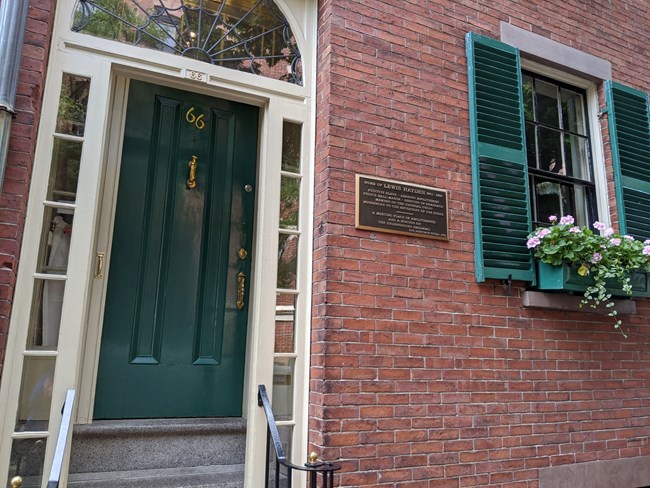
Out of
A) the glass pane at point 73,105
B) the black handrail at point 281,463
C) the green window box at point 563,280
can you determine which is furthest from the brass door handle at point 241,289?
the green window box at point 563,280

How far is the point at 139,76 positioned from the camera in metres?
2.97

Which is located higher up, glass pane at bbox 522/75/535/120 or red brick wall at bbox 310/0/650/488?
glass pane at bbox 522/75/535/120

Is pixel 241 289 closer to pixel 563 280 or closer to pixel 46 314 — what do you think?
pixel 46 314

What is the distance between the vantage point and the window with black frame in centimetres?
395

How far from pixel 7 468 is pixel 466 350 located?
2.61 meters

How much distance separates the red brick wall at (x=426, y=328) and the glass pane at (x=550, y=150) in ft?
2.94

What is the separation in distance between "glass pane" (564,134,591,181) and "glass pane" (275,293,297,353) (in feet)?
9.00

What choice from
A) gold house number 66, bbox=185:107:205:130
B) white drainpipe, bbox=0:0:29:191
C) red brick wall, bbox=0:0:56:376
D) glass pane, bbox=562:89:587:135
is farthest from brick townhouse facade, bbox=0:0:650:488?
glass pane, bbox=562:89:587:135

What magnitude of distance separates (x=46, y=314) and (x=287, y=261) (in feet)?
4.43

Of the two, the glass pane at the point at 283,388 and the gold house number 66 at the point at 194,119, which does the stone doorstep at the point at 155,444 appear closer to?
the glass pane at the point at 283,388

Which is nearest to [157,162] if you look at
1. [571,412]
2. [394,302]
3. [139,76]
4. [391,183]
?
[139,76]

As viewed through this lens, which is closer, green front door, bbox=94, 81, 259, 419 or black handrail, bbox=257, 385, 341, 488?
black handrail, bbox=257, 385, 341, 488

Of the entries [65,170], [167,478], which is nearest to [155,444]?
[167,478]

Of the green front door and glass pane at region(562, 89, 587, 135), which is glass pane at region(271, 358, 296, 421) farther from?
glass pane at region(562, 89, 587, 135)
